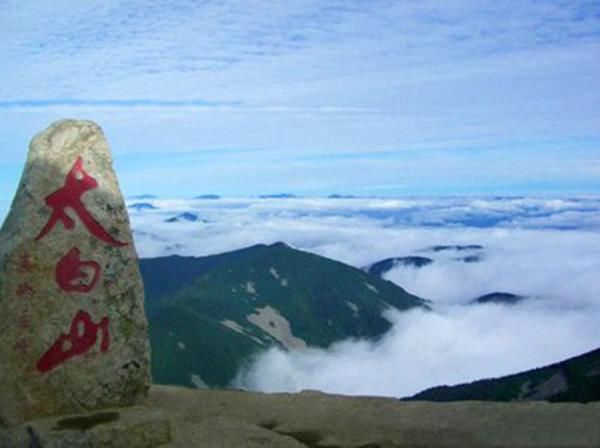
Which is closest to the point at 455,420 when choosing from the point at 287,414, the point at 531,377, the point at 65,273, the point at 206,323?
the point at 287,414

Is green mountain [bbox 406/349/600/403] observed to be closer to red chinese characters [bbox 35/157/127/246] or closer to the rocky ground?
the rocky ground

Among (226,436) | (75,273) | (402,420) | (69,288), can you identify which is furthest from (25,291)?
(402,420)

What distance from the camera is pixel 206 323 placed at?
196m

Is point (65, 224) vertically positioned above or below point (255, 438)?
above

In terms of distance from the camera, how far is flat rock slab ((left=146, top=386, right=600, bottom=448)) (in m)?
14.4

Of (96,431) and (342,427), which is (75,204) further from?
(342,427)

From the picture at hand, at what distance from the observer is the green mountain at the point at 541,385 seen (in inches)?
3967

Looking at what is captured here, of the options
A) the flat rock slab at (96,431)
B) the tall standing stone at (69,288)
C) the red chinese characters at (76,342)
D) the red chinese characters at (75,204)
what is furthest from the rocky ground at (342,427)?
the red chinese characters at (75,204)

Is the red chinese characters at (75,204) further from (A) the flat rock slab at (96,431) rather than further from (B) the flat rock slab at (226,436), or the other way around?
(B) the flat rock slab at (226,436)

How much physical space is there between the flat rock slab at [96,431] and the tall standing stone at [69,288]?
94 cm

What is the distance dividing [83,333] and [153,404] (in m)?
3.58

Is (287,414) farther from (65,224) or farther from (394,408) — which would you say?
(65,224)

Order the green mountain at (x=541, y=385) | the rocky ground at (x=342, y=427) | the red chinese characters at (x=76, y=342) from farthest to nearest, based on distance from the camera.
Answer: the green mountain at (x=541, y=385) < the red chinese characters at (x=76, y=342) < the rocky ground at (x=342, y=427)

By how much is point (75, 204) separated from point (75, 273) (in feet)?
5.62
